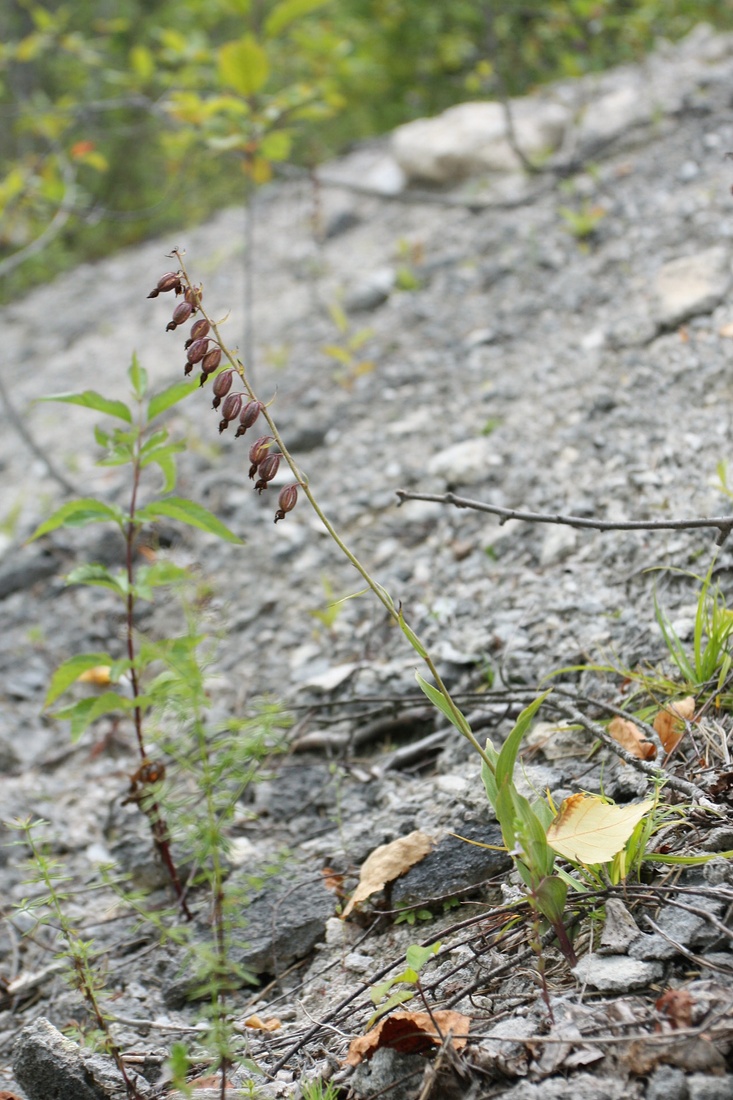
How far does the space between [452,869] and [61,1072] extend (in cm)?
74

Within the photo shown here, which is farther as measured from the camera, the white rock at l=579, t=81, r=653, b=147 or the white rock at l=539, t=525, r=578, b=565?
the white rock at l=579, t=81, r=653, b=147

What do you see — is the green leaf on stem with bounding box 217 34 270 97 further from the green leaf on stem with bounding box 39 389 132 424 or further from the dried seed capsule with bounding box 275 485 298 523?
the dried seed capsule with bounding box 275 485 298 523

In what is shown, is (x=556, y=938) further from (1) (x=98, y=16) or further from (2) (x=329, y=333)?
(1) (x=98, y=16)

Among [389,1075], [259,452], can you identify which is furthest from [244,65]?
[389,1075]

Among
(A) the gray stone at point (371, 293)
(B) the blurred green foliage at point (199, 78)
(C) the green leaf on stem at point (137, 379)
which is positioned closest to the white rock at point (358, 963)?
(C) the green leaf on stem at point (137, 379)

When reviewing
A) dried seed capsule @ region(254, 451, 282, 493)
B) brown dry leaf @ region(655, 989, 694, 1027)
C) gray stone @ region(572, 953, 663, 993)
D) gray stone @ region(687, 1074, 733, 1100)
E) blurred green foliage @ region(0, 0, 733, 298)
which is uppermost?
blurred green foliage @ region(0, 0, 733, 298)

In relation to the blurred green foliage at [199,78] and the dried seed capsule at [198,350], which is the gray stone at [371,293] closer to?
the blurred green foliage at [199,78]

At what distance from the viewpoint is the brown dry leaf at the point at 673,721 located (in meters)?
1.78

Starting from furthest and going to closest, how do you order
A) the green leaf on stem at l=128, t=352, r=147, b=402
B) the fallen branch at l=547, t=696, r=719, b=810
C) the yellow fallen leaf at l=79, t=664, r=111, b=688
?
the yellow fallen leaf at l=79, t=664, r=111, b=688, the green leaf on stem at l=128, t=352, r=147, b=402, the fallen branch at l=547, t=696, r=719, b=810

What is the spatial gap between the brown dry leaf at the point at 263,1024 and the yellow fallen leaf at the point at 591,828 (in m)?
0.62

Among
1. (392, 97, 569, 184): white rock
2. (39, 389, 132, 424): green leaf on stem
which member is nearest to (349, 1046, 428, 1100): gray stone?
(39, 389, 132, 424): green leaf on stem

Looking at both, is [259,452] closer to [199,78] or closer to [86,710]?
[86,710]

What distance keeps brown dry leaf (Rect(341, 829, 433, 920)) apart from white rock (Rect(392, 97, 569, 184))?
4.34 metres

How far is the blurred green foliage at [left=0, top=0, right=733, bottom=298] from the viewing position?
187 inches
